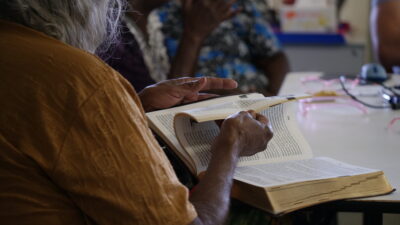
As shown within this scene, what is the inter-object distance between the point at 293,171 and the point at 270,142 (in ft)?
0.45

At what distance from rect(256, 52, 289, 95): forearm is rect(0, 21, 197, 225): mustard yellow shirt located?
1.64 metres

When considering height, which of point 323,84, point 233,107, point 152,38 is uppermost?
point 233,107

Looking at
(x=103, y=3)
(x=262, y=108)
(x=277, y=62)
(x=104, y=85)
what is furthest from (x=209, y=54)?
(x=104, y=85)

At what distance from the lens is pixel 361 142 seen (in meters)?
1.16

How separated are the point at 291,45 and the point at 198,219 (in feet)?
9.36

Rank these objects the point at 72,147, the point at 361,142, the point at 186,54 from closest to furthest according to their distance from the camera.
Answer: the point at 72,147
the point at 361,142
the point at 186,54

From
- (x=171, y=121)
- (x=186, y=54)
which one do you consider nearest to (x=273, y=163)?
(x=171, y=121)

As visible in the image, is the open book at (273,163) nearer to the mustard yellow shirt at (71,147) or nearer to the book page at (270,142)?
the book page at (270,142)

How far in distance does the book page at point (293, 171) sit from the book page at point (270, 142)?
0.03m

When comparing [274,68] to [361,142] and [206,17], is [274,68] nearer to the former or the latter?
[206,17]

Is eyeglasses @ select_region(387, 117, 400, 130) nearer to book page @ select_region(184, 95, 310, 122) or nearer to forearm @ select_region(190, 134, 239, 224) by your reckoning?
book page @ select_region(184, 95, 310, 122)

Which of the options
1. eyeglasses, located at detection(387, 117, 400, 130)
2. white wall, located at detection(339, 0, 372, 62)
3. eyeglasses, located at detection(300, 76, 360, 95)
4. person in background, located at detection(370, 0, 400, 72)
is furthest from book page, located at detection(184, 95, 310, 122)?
white wall, located at detection(339, 0, 372, 62)

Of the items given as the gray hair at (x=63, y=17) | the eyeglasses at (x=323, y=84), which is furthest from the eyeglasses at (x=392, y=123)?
the gray hair at (x=63, y=17)

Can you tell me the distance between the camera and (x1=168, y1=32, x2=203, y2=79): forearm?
78.0 inches
